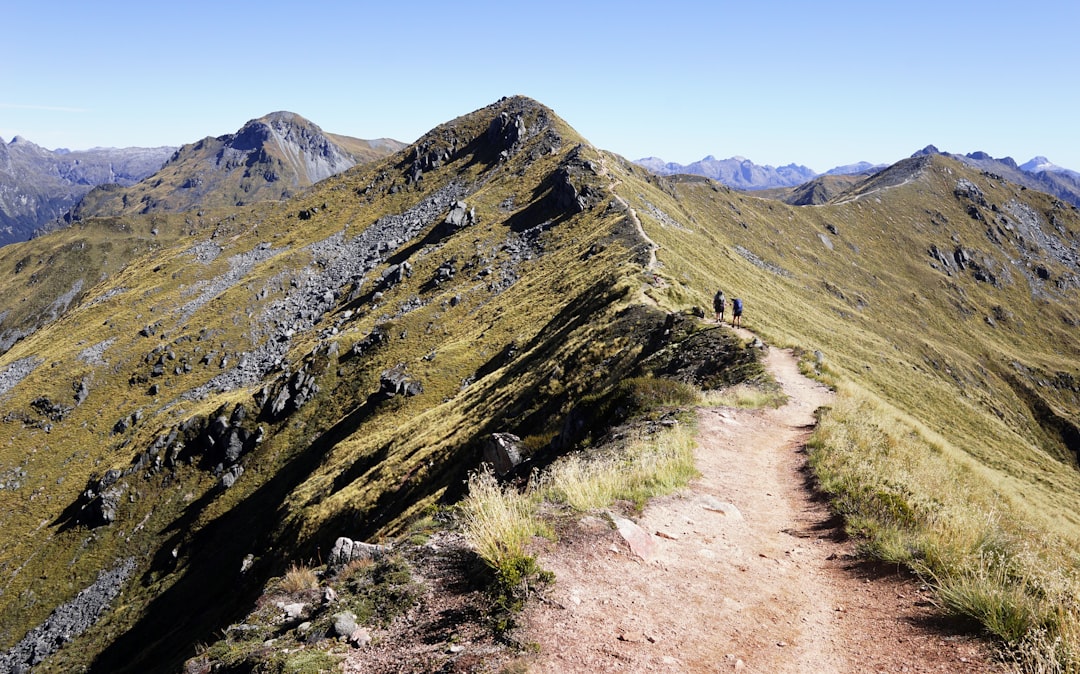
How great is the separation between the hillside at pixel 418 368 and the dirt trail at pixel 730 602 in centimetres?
113

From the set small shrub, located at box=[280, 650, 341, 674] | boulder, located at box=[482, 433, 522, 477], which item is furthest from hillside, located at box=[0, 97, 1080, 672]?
small shrub, located at box=[280, 650, 341, 674]

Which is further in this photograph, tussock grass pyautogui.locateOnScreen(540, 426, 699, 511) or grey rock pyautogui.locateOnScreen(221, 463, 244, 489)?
grey rock pyautogui.locateOnScreen(221, 463, 244, 489)

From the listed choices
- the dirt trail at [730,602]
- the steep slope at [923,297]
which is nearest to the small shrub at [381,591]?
the dirt trail at [730,602]

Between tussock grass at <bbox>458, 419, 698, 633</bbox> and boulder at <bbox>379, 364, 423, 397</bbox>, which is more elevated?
tussock grass at <bbox>458, 419, 698, 633</bbox>

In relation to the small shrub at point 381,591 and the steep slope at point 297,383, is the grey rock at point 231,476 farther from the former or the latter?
the small shrub at point 381,591

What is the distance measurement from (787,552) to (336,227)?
135 meters

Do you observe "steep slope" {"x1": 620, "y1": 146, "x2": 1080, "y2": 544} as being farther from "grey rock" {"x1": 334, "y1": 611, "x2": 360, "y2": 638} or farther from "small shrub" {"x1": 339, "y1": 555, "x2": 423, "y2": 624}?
"grey rock" {"x1": 334, "y1": 611, "x2": 360, "y2": 638}

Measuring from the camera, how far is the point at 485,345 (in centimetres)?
6141

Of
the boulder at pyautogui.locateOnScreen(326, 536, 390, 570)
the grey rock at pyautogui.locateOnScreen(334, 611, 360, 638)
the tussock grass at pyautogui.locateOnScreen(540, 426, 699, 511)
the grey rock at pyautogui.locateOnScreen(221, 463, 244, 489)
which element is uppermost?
the tussock grass at pyautogui.locateOnScreen(540, 426, 699, 511)

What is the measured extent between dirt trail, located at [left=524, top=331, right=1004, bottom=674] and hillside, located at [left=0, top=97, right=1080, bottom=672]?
3.71 ft

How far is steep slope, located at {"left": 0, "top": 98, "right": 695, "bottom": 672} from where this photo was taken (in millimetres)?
39484

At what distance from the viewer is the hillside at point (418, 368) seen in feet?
106

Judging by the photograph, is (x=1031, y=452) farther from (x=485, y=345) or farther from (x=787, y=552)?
(x=787, y=552)

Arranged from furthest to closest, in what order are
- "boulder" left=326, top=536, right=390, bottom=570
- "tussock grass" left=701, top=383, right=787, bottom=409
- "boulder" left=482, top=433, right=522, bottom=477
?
"boulder" left=482, top=433, right=522, bottom=477 → "tussock grass" left=701, top=383, right=787, bottom=409 → "boulder" left=326, top=536, right=390, bottom=570
